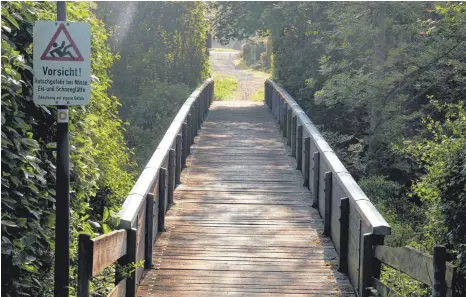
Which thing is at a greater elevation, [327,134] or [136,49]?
[136,49]

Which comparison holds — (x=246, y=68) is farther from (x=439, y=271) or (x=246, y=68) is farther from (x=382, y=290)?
(x=439, y=271)

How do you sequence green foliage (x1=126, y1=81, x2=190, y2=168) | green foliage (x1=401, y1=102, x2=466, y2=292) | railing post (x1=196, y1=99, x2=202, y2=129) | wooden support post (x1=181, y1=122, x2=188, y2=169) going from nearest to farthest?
green foliage (x1=401, y1=102, x2=466, y2=292) < wooden support post (x1=181, y1=122, x2=188, y2=169) < railing post (x1=196, y1=99, x2=202, y2=129) < green foliage (x1=126, y1=81, x2=190, y2=168)

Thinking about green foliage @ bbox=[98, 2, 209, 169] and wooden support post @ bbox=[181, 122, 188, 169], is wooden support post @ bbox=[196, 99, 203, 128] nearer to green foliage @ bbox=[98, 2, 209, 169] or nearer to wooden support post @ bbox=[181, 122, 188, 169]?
wooden support post @ bbox=[181, 122, 188, 169]

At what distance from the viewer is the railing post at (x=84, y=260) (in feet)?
18.0

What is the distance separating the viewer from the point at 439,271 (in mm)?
5188

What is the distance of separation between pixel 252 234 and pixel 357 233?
2.28m

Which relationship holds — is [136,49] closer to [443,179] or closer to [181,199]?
[181,199]

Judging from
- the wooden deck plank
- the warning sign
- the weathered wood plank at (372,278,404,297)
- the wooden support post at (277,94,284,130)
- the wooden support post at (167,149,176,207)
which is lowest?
the wooden deck plank

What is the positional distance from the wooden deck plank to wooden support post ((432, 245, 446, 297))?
240 cm

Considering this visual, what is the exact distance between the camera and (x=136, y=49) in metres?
27.9

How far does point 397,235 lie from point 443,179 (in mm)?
4541

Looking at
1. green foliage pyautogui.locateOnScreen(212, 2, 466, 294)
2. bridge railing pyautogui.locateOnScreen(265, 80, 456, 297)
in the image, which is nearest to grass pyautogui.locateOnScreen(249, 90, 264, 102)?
green foliage pyautogui.locateOnScreen(212, 2, 466, 294)

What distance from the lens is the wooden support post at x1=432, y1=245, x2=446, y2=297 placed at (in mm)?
5157

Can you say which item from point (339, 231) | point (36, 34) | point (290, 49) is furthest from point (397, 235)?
point (290, 49)
